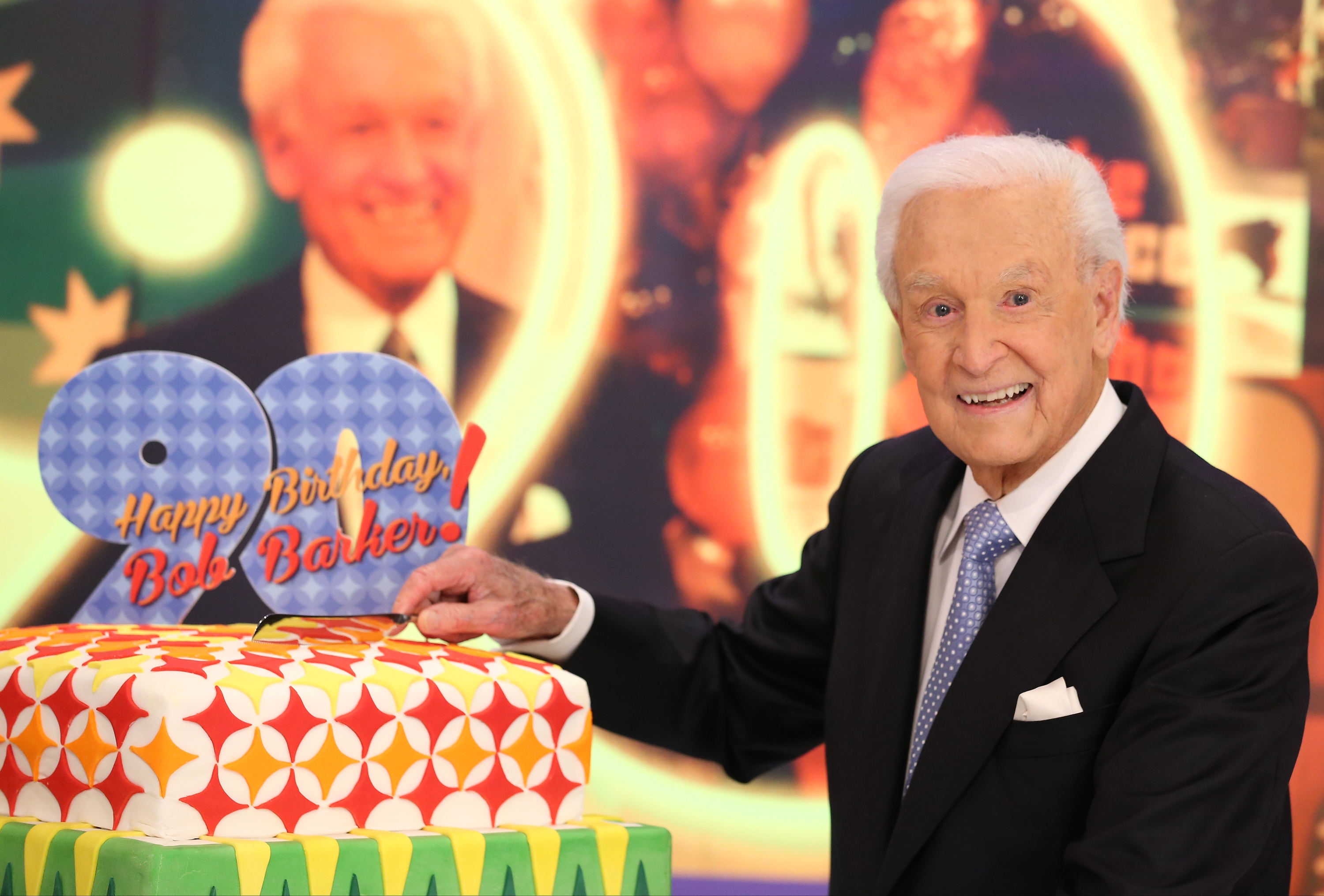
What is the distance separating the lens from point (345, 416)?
1.42 meters

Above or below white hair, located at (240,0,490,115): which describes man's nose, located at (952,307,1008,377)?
below

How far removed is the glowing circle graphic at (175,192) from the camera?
7.66 feet

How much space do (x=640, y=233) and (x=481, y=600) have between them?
1074mm

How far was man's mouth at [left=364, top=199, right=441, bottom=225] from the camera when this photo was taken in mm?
2385

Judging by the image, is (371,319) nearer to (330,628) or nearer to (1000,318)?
(330,628)

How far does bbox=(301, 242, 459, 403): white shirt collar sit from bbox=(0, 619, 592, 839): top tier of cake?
3.77ft

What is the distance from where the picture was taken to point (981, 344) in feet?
4.77

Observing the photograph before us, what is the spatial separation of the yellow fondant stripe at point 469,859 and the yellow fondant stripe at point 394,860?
42 mm

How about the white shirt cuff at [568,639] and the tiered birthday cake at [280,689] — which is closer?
the tiered birthday cake at [280,689]

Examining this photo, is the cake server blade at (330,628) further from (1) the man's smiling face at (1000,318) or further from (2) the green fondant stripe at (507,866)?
(1) the man's smiling face at (1000,318)

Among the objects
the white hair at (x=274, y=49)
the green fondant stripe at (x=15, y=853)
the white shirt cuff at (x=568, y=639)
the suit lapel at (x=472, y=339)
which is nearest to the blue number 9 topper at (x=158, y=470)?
the green fondant stripe at (x=15, y=853)

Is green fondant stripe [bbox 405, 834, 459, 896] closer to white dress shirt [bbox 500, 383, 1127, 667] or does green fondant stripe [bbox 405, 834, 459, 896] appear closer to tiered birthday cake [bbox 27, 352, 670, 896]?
tiered birthday cake [bbox 27, 352, 670, 896]

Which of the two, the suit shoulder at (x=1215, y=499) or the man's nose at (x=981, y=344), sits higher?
the man's nose at (x=981, y=344)

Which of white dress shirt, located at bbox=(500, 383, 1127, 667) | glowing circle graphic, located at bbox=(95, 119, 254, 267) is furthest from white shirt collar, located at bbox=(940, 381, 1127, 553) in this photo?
glowing circle graphic, located at bbox=(95, 119, 254, 267)
